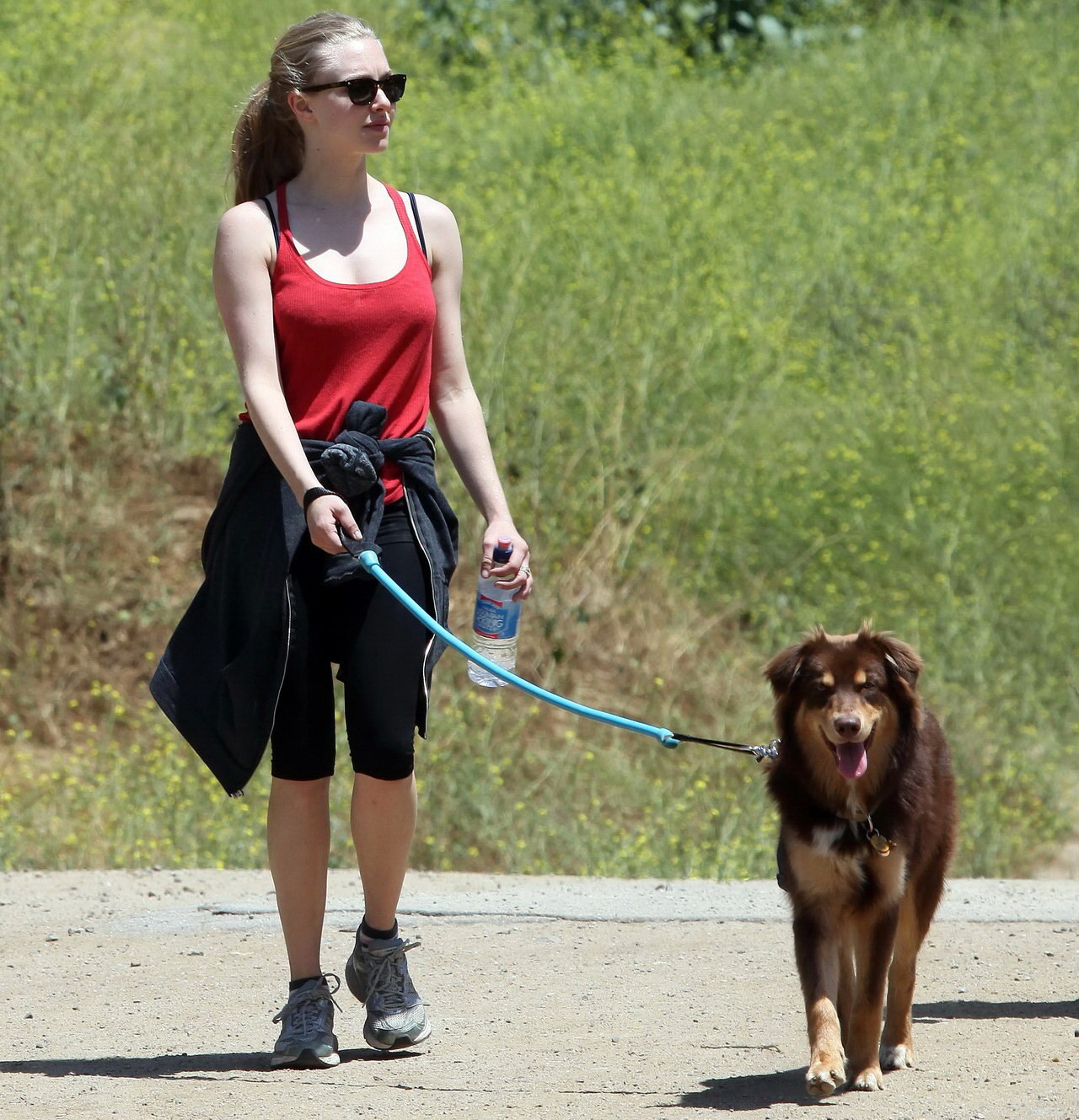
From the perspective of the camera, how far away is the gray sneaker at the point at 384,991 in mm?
3467

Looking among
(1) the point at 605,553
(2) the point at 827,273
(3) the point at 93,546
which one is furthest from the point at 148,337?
(2) the point at 827,273

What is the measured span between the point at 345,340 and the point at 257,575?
1.74 feet

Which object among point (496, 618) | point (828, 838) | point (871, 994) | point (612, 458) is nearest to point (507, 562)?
point (496, 618)

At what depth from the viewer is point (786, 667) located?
3.38m

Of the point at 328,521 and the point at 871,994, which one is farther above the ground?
the point at 328,521

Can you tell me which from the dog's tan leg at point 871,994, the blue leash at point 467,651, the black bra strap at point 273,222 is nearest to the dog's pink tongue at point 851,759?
the blue leash at point 467,651

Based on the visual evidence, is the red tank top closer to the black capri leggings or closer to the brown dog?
the black capri leggings

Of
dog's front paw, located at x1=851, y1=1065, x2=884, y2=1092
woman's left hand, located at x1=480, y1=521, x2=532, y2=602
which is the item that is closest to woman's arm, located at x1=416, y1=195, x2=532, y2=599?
woman's left hand, located at x1=480, y1=521, x2=532, y2=602

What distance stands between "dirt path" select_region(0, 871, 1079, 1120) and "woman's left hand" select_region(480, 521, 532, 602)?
1.06 m

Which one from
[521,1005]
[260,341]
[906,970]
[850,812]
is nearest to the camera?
[260,341]

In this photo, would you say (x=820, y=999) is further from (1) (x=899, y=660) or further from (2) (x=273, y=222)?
(2) (x=273, y=222)

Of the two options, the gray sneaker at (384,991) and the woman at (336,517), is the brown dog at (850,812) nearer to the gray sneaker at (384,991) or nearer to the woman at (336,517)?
the woman at (336,517)

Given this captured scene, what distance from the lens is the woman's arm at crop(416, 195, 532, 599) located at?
11.5 ft

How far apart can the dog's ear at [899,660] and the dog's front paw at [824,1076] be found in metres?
0.79
